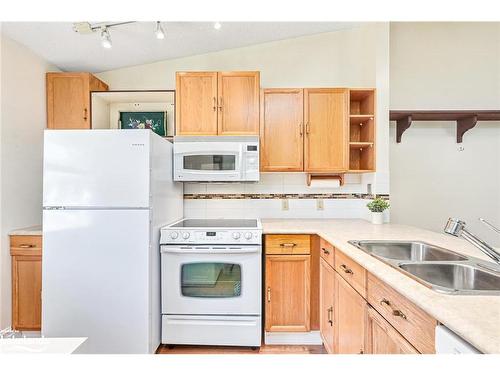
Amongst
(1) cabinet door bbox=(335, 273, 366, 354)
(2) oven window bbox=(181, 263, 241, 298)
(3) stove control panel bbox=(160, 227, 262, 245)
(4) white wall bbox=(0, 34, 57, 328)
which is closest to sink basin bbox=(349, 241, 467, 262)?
(1) cabinet door bbox=(335, 273, 366, 354)

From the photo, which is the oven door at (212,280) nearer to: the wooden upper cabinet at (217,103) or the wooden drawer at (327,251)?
the wooden drawer at (327,251)

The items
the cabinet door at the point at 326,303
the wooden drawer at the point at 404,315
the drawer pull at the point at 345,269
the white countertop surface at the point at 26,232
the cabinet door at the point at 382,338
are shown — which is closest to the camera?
the wooden drawer at the point at 404,315

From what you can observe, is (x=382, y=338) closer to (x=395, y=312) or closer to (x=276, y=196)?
(x=395, y=312)

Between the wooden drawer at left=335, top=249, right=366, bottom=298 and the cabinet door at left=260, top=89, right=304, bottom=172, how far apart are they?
1.04 m

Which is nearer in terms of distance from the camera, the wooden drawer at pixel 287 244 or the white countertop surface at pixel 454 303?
the white countertop surface at pixel 454 303

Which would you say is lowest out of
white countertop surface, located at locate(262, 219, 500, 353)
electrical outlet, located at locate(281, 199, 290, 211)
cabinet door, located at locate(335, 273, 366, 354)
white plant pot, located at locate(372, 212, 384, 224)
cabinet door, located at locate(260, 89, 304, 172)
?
cabinet door, located at locate(335, 273, 366, 354)

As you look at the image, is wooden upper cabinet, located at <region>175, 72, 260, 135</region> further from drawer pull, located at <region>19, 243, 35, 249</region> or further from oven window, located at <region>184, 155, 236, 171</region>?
drawer pull, located at <region>19, 243, 35, 249</region>

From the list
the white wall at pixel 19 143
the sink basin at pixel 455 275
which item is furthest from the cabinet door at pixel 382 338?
the white wall at pixel 19 143

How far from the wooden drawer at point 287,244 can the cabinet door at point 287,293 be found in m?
0.04

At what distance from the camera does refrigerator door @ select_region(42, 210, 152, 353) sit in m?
1.89

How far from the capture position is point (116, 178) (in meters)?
1.88

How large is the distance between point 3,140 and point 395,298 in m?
2.77

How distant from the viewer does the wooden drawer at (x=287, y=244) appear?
217 centimetres

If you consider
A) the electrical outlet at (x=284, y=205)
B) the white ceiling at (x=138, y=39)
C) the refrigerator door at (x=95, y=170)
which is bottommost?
the electrical outlet at (x=284, y=205)
